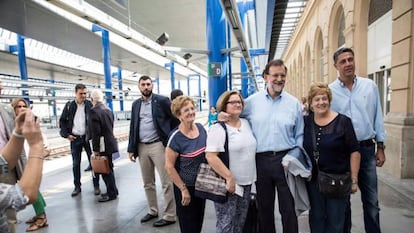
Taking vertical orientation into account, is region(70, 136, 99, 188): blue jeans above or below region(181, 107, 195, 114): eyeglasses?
below

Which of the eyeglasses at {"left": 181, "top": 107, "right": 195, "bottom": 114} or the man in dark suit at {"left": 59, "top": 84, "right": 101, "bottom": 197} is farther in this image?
the man in dark suit at {"left": 59, "top": 84, "right": 101, "bottom": 197}

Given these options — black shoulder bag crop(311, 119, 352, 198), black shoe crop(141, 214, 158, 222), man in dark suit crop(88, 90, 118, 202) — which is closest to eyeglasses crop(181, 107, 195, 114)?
black shoulder bag crop(311, 119, 352, 198)

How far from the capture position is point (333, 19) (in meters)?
9.40

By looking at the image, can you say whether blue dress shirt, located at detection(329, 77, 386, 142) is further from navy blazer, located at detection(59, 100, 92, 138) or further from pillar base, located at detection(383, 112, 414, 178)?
navy blazer, located at detection(59, 100, 92, 138)

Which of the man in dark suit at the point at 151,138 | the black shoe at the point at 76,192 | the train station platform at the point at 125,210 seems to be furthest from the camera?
the black shoe at the point at 76,192

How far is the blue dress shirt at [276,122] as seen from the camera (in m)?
2.31

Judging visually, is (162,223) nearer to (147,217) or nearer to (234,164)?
(147,217)

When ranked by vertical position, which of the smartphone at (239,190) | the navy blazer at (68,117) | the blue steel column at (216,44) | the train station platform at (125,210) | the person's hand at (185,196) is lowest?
the train station platform at (125,210)

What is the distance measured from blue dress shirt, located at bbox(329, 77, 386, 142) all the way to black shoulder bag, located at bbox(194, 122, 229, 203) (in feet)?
3.91

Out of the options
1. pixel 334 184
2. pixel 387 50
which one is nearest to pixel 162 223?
pixel 334 184

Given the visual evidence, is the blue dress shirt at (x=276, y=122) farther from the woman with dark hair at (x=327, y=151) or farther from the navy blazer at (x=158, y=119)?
the navy blazer at (x=158, y=119)

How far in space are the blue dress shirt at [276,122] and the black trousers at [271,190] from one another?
0.31 feet

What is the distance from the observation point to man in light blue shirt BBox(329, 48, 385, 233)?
246 cm

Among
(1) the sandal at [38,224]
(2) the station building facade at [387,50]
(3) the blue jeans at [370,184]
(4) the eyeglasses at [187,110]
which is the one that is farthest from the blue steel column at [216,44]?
(2) the station building facade at [387,50]
